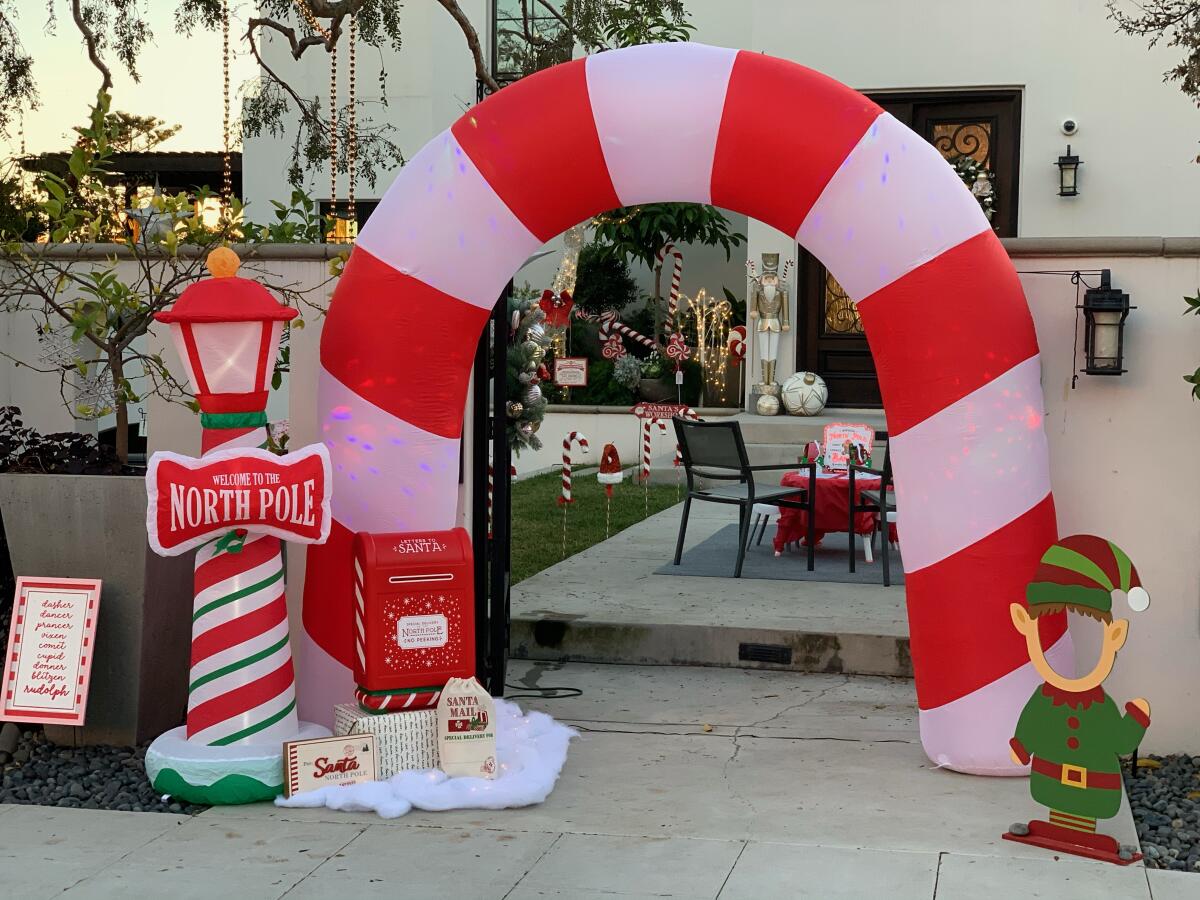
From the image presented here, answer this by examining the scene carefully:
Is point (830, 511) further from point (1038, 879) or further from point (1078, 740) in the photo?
point (1038, 879)

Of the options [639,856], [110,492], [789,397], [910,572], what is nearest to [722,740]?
[910,572]

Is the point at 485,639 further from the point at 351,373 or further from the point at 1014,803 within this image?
the point at 1014,803

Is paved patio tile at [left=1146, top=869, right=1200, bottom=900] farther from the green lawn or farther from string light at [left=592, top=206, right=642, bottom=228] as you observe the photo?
string light at [left=592, top=206, right=642, bottom=228]

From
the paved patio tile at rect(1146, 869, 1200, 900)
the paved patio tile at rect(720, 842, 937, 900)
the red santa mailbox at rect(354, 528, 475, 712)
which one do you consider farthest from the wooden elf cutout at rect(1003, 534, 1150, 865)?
the red santa mailbox at rect(354, 528, 475, 712)

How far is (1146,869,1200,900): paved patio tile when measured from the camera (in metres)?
3.80

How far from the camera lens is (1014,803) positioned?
456 cm

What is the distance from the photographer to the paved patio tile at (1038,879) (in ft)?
12.4

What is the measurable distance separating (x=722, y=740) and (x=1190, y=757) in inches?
68.0

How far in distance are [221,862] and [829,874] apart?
175 cm

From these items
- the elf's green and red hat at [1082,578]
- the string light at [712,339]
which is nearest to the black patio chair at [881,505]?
the elf's green and red hat at [1082,578]

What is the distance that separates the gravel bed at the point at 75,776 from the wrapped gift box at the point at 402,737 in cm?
59

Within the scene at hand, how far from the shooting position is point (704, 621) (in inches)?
274

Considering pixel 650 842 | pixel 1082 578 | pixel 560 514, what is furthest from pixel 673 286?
pixel 650 842

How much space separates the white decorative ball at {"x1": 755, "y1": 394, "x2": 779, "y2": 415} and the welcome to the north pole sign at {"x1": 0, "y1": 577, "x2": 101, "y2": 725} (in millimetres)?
10125
